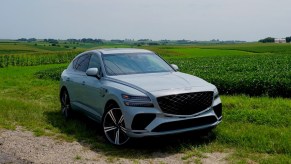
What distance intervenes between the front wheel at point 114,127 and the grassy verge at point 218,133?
17cm

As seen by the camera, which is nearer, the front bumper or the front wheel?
the front bumper

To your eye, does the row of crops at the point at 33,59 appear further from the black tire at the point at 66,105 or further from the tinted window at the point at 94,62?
the tinted window at the point at 94,62

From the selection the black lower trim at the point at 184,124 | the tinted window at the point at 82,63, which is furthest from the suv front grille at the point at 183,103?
the tinted window at the point at 82,63

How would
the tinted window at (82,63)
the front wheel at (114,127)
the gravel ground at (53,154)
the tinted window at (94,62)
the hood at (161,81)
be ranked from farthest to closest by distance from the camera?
the tinted window at (82,63) → the tinted window at (94,62) → the front wheel at (114,127) → the hood at (161,81) → the gravel ground at (53,154)

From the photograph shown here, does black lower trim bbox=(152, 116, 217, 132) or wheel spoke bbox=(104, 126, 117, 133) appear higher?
black lower trim bbox=(152, 116, 217, 132)

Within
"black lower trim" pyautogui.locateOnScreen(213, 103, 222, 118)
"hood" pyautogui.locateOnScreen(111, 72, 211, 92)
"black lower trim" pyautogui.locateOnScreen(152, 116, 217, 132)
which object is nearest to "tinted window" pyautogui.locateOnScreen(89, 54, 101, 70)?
"hood" pyautogui.locateOnScreen(111, 72, 211, 92)

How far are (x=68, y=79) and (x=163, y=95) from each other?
4012 mm

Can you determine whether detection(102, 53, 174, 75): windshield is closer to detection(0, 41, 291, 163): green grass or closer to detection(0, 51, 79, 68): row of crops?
detection(0, 41, 291, 163): green grass

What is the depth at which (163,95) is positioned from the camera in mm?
6328

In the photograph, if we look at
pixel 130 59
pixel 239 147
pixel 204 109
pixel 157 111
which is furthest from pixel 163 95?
pixel 130 59

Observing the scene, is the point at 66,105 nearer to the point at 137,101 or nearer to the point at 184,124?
the point at 137,101

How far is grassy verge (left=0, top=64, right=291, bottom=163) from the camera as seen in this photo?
6348mm

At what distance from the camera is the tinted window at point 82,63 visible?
8.92 meters

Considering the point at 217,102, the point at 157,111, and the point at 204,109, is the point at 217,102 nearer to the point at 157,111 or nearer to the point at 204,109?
the point at 204,109
